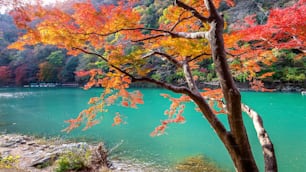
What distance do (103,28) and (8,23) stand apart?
108ft

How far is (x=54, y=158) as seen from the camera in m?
4.34

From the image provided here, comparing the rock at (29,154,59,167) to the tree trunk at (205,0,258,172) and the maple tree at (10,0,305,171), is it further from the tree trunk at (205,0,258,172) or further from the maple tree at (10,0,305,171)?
the tree trunk at (205,0,258,172)

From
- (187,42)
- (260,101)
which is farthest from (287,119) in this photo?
(187,42)

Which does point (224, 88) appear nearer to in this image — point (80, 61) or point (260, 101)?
point (260, 101)

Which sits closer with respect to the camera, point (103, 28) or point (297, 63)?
point (103, 28)

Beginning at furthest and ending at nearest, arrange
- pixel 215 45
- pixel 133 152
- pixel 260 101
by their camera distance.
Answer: pixel 260 101
pixel 133 152
pixel 215 45

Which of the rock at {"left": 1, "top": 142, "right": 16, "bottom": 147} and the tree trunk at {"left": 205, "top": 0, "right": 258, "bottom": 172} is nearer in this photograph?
the tree trunk at {"left": 205, "top": 0, "right": 258, "bottom": 172}

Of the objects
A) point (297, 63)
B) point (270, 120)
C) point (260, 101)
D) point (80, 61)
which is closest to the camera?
point (270, 120)

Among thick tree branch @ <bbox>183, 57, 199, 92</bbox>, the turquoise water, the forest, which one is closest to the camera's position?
thick tree branch @ <bbox>183, 57, 199, 92</bbox>

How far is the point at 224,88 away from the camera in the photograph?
1.64m

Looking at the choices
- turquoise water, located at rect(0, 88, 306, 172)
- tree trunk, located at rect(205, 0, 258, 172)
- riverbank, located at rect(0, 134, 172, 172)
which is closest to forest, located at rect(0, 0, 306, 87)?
turquoise water, located at rect(0, 88, 306, 172)

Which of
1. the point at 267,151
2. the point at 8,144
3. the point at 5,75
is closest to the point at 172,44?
the point at 267,151

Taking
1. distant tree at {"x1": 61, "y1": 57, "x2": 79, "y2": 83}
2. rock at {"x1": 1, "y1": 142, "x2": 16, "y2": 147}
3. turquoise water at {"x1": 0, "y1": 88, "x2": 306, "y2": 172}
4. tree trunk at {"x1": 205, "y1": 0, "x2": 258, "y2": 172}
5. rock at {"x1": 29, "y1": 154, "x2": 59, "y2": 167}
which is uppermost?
distant tree at {"x1": 61, "y1": 57, "x2": 79, "y2": 83}

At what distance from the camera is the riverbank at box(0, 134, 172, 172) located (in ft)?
11.8
